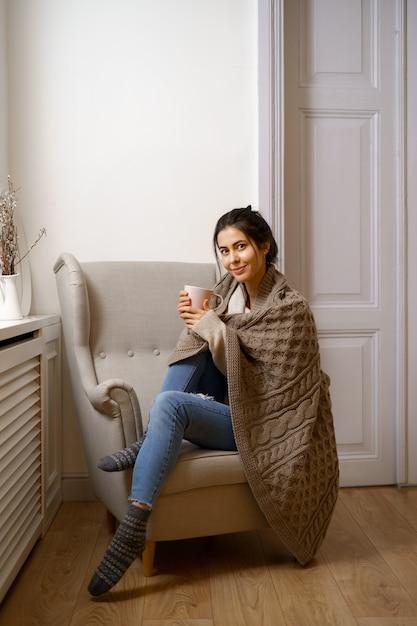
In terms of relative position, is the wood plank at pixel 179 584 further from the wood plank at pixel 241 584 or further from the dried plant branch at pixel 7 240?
the dried plant branch at pixel 7 240

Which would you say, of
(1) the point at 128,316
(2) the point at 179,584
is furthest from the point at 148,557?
(1) the point at 128,316

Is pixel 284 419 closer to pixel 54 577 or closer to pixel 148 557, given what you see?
pixel 148 557

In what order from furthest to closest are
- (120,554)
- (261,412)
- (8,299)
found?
(8,299), (261,412), (120,554)

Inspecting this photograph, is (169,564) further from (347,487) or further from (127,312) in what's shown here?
(347,487)

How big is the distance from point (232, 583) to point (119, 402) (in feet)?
2.11

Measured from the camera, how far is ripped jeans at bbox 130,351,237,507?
6.32 ft

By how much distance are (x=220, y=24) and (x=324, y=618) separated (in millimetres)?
2307

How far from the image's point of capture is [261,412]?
6.84 feet

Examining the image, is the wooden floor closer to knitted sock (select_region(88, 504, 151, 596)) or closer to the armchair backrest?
knitted sock (select_region(88, 504, 151, 596))

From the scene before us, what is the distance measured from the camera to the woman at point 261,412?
6.55ft

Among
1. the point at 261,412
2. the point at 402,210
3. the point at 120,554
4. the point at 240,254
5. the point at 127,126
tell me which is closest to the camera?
the point at 120,554

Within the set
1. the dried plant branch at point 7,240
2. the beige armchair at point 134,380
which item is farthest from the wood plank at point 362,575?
the dried plant branch at point 7,240

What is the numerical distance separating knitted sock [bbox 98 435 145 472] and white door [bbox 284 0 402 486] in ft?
4.06

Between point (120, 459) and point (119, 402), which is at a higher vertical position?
point (119, 402)
